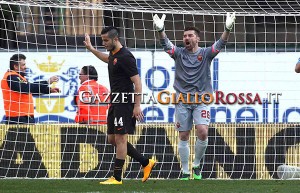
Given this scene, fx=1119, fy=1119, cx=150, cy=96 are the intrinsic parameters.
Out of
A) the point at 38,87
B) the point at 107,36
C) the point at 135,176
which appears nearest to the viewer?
the point at 107,36

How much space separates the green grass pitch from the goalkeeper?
0.68 meters

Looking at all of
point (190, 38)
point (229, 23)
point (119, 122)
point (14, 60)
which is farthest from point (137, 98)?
point (14, 60)

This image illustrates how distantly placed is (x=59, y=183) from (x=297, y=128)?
3.99m

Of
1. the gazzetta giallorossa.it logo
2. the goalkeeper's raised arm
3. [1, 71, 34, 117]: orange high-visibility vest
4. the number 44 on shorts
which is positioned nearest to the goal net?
the gazzetta giallorossa.it logo

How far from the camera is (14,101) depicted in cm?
1648

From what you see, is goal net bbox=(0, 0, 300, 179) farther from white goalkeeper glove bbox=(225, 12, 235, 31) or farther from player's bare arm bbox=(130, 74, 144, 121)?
player's bare arm bbox=(130, 74, 144, 121)

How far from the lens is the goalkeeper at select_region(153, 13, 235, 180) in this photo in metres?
13.6

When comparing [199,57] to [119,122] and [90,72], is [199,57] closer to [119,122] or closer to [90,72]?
[119,122]

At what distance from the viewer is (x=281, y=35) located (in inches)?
761

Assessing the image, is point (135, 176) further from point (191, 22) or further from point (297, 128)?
point (191, 22)

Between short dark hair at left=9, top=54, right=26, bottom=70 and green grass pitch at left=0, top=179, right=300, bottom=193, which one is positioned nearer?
green grass pitch at left=0, top=179, right=300, bottom=193

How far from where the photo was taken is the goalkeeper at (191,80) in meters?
13.6

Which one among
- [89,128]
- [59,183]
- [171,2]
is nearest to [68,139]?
[89,128]

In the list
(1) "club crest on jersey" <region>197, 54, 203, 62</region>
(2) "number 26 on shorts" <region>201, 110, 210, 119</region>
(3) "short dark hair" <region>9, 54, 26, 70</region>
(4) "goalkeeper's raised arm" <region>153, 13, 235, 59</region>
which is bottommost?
(2) "number 26 on shorts" <region>201, 110, 210, 119</region>
